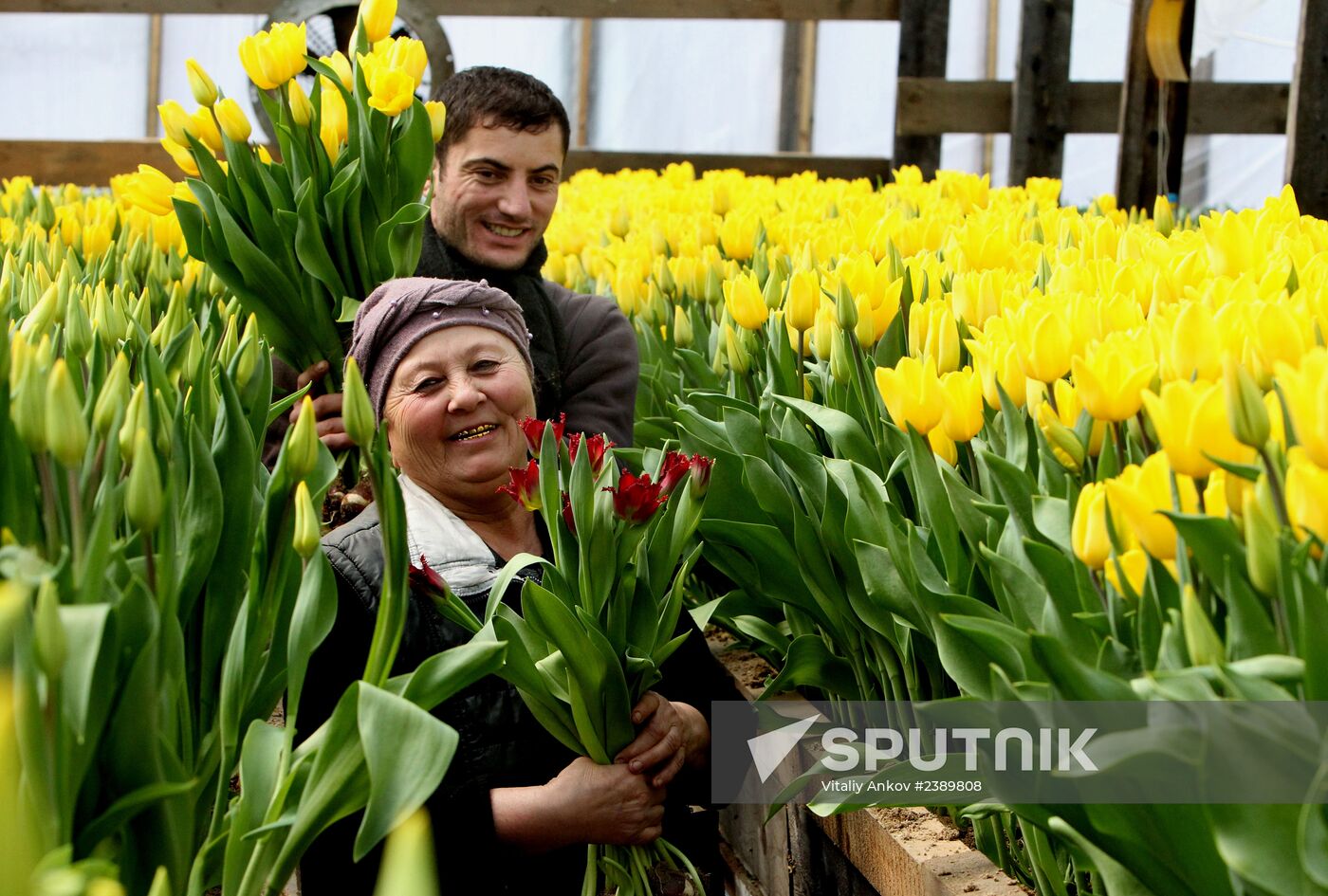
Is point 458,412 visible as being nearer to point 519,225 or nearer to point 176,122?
point 176,122

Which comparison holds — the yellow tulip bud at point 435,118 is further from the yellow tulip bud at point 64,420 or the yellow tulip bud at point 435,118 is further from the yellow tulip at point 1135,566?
the yellow tulip at point 1135,566

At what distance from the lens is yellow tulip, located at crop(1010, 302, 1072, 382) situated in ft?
4.57

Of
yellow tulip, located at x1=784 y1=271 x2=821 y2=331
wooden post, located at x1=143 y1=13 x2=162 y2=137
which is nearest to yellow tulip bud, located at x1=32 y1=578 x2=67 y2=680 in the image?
yellow tulip, located at x1=784 y1=271 x2=821 y2=331

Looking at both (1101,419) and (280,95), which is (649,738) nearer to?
(1101,419)

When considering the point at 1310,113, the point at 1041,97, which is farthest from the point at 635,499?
the point at 1041,97

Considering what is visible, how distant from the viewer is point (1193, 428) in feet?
3.54

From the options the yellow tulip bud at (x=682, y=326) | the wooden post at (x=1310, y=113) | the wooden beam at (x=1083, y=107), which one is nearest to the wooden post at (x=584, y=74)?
the wooden beam at (x=1083, y=107)

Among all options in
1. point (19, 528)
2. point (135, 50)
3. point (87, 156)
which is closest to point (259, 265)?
point (19, 528)

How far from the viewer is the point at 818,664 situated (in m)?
1.97

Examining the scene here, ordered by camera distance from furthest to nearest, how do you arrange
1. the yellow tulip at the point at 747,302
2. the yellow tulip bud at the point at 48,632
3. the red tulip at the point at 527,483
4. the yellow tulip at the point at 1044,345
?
the yellow tulip at the point at 747,302
the red tulip at the point at 527,483
the yellow tulip at the point at 1044,345
the yellow tulip bud at the point at 48,632

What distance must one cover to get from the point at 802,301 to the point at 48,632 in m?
1.27

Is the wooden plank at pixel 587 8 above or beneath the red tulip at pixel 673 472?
above

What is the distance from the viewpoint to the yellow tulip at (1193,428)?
42.4 inches

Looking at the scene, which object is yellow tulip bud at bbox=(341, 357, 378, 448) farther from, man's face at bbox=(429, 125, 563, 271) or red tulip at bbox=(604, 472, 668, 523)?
man's face at bbox=(429, 125, 563, 271)
